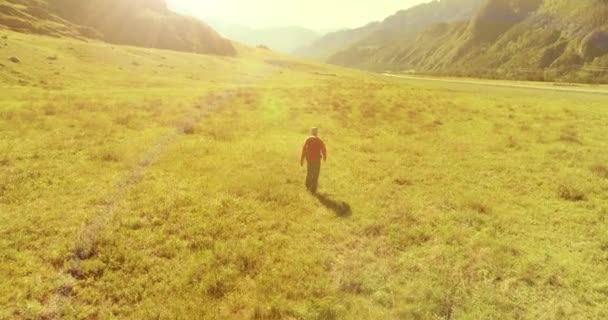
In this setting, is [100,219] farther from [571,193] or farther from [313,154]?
[571,193]

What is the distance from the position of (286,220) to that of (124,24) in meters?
112

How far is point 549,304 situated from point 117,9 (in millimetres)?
126313

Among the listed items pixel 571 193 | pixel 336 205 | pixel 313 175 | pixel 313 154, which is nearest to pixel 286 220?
pixel 336 205

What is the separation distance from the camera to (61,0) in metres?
103

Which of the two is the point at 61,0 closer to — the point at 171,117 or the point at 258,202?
the point at 171,117

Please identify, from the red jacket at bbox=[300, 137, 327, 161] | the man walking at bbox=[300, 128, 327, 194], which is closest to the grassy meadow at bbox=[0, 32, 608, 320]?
the man walking at bbox=[300, 128, 327, 194]

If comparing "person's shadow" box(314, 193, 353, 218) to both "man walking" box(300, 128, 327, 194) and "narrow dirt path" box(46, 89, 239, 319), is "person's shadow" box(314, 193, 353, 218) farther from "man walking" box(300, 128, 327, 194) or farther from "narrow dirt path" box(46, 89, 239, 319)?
"narrow dirt path" box(46, 89, 239, 319)

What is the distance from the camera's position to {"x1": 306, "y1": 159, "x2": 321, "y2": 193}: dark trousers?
13906mm

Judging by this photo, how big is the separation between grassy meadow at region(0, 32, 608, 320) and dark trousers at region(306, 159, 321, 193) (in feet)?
1.40

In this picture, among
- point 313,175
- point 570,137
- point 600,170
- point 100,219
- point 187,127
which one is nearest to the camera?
point 100,219

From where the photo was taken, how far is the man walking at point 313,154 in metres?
13.6

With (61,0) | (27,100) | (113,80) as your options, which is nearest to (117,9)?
(61,0)

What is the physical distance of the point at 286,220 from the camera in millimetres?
11492

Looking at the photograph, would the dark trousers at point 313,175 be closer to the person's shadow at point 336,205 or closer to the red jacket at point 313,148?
the red jacket at point 313,148
